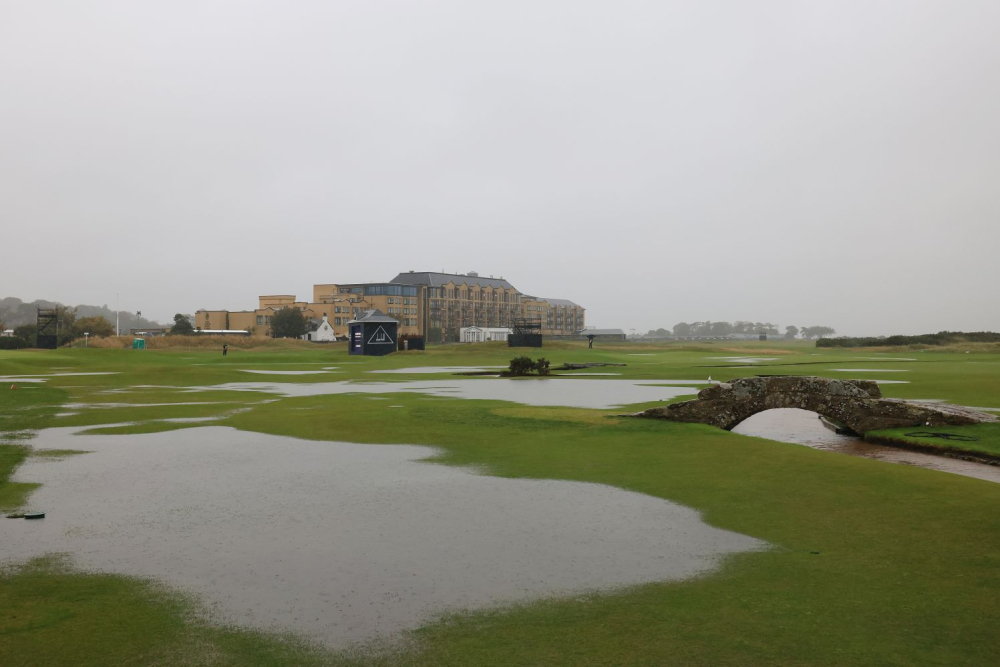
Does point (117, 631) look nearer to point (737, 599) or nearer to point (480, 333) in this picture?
point (737, 599)

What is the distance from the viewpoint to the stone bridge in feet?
74.8

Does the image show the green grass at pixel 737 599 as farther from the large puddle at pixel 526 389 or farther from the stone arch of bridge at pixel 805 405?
the large puddle at pixel 526 389

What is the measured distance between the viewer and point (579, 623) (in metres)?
7.86

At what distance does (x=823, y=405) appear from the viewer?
76.3ft

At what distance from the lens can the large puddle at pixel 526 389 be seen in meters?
35.5

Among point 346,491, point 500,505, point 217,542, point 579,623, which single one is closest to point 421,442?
point 346,491

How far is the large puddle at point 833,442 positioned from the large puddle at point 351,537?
9291mm

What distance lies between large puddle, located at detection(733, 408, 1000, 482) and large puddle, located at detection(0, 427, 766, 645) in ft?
30.5

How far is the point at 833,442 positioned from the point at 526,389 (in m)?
22.7

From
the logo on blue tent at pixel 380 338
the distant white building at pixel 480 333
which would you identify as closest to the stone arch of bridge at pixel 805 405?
the logo on blue tent at pixel 380 338

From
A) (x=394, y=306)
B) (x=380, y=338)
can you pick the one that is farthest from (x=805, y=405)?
(x=394, y=306)

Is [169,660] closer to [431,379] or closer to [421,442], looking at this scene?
[421,442]

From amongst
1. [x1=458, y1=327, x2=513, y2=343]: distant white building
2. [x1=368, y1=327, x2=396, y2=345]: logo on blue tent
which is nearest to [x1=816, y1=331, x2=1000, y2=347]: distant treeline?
[x1=458, y1=327, x2=513, y2=343]: distant white building

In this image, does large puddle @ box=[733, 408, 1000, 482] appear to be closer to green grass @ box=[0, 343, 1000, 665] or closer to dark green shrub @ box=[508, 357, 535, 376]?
green grass @ box=[0, 343, 1000, 665]
